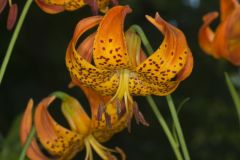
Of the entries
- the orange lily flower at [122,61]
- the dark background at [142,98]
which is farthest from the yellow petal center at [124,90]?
the dark background at [142,98]

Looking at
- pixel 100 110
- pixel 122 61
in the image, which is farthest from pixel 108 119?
pixel 122 61

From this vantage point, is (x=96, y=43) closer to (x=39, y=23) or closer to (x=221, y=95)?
(x=39, y=23)

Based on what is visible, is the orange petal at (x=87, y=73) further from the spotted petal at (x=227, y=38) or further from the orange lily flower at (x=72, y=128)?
the spotted petal at (x=227, y=38)

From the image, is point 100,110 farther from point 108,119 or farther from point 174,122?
point 174,122

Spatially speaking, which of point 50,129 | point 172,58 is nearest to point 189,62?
point 172,58

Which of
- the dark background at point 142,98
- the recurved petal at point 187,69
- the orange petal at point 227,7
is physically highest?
the orange petal at point 227,7
